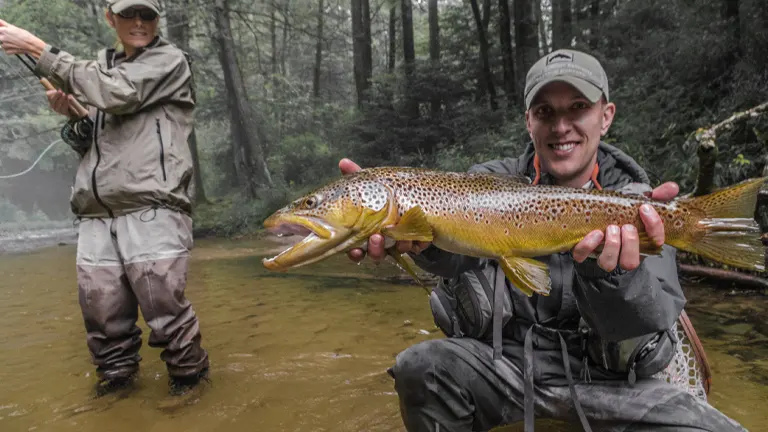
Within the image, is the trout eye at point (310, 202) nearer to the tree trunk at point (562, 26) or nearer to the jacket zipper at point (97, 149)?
the jacket zipper at point (97, 149)

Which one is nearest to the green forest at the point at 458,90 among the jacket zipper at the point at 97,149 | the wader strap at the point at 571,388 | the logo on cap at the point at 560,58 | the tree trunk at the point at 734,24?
the tree trunk at the point at 734,24

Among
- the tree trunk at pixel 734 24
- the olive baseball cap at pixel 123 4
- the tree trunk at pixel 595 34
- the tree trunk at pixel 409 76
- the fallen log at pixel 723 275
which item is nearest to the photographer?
the olive baseball cap at pixel 123 4

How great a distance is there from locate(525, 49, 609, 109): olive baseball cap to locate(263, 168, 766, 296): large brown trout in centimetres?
68

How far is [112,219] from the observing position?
11.2 ft

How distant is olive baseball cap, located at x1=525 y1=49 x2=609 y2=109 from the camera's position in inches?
101

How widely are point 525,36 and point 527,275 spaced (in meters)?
14.5

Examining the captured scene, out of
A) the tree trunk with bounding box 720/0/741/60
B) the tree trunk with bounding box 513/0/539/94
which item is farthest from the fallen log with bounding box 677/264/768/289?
the tree trunk with bounding box 513/0/539/94

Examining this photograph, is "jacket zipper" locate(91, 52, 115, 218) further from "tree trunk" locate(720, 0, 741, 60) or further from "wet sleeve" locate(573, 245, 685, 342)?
"tree trunk" locate(720, 0, 741, 60)

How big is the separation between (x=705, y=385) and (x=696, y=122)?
7520 mm

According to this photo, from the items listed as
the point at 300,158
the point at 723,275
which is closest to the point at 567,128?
the point at 723,275

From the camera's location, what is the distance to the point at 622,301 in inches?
79.4

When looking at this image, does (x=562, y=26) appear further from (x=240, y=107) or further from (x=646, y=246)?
(x=646, y=246)

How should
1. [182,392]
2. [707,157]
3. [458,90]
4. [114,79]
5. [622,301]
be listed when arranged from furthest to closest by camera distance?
[458,90]
[707,157]
[182,392]
[114,79]
[622,301]

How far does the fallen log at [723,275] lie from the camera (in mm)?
5219
